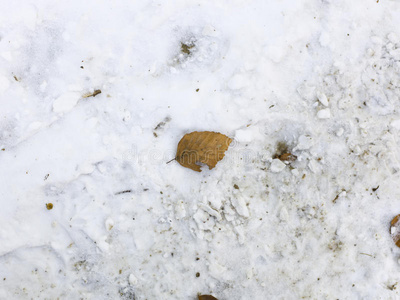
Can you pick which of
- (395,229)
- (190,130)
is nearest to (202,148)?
(190,130)

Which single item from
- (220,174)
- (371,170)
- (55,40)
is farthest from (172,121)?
(371,170)

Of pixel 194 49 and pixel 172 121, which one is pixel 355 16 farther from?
pixel 172 121

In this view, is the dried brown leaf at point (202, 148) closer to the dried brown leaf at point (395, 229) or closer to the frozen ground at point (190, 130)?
the frozen ground at point (190, 130)

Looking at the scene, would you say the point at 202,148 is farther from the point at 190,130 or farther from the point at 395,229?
the point at 395,229

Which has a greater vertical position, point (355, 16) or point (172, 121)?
point (355, 16)

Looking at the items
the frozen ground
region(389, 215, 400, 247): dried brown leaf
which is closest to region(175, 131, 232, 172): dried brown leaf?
the frozen ground

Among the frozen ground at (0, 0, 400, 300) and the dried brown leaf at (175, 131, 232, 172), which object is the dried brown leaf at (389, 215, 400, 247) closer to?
the frozen ground at (0, 0, 400, 300)
